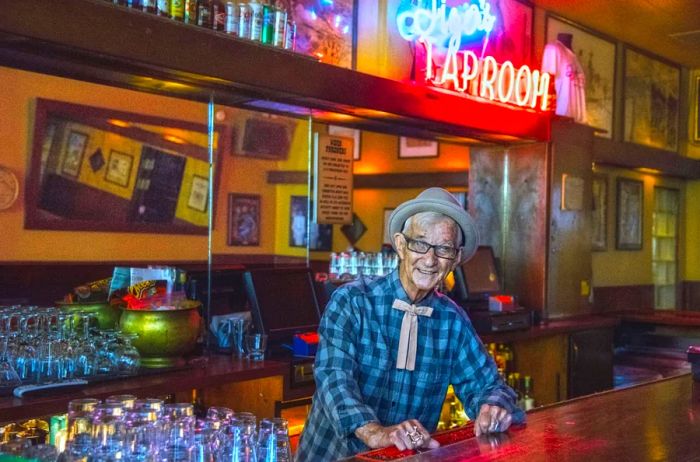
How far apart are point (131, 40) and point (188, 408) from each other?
1.98 m

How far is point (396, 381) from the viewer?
2836 millimetres

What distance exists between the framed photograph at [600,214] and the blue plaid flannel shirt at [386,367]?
20.8 feet

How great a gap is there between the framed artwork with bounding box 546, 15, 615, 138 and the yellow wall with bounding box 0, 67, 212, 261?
13.2 ft

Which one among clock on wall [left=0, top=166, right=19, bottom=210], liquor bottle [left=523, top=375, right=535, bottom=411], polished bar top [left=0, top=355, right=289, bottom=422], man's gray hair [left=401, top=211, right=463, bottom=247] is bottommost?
liquor bottle [left=523, top=375, right=535, bottom=411]

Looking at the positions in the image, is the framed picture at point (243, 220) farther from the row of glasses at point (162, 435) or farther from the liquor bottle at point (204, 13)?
the row of glasses at point (162, 435)

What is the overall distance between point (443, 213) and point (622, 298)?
7.33m

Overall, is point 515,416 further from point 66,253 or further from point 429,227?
point 66,253

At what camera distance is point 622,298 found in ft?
31.1

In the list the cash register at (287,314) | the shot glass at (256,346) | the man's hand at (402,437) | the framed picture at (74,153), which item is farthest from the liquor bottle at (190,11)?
the framed picture at (74,153)

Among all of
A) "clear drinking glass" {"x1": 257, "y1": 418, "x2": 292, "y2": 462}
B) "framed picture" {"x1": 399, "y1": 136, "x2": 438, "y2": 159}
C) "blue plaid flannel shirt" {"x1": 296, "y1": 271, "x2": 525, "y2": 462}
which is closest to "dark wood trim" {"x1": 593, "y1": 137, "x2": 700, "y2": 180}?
"framed picture" {"x1": 399, "y1": 136, "x2": 438, "y2": 159}

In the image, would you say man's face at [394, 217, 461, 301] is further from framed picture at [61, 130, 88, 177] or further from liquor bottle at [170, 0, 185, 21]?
framed picture at [61, 130, 88, 177]

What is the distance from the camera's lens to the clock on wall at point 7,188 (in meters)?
6.50

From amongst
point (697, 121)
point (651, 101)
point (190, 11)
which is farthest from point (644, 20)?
point (190, 11)

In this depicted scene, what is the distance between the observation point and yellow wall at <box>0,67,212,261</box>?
258 inches
